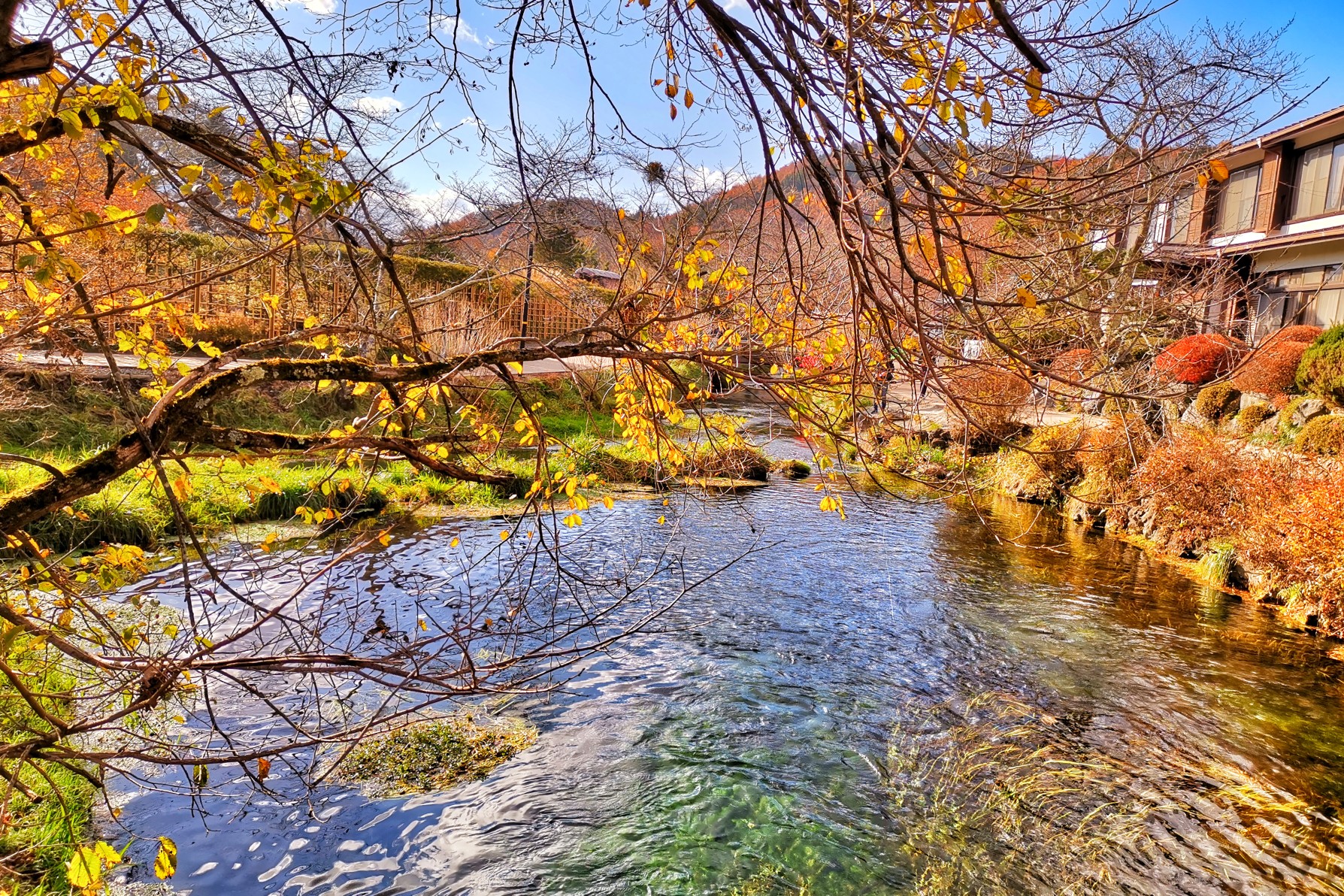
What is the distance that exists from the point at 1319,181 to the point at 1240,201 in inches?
106

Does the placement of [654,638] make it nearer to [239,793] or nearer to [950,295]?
[239,793]

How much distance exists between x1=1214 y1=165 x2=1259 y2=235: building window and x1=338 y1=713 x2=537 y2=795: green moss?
81.3 feet

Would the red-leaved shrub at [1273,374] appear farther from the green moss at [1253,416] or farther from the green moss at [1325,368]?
the green moss at [1253,416]

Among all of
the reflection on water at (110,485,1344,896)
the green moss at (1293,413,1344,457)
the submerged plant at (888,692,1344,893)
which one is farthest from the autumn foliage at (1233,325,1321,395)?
the submerged plant at (888,692,1344,893)

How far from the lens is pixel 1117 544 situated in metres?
11.2

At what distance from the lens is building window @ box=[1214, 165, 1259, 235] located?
21938 mm

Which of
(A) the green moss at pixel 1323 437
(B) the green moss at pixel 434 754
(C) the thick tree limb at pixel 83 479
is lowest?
(B) the green moss at pixel 434 754

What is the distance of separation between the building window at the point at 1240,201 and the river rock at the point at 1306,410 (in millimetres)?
11514

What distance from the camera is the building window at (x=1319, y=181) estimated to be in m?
19.5

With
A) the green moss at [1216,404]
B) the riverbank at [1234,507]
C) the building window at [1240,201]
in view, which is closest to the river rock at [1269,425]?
the riverbank at [1234,507]

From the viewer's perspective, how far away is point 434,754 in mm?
5047

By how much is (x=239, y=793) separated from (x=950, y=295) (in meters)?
5.06

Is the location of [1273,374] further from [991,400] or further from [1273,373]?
[991,400]

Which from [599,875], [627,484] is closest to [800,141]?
[599,875]
